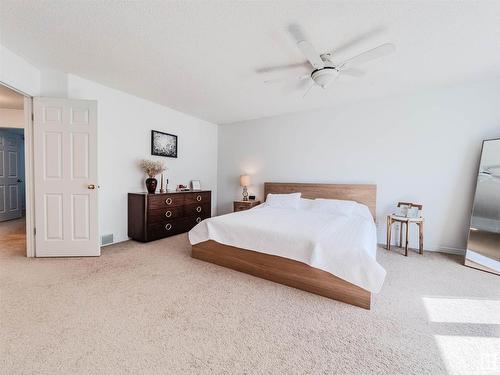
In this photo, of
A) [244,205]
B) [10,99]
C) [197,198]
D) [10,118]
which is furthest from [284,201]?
[10,118]

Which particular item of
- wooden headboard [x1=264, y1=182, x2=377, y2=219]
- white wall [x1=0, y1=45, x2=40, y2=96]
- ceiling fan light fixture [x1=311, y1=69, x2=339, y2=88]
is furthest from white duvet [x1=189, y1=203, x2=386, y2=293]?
white wall [x1=0, y1=45, x2=40, y2=96]

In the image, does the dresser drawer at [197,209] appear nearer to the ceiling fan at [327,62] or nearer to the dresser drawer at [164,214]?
the dresser drawer at [164,214]

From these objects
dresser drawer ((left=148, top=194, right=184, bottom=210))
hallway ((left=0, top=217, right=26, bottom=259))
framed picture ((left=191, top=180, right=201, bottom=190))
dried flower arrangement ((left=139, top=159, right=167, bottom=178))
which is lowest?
hallway ((left=0, top=217, right=26, bottom=259))

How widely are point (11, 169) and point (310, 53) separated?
7.25 metres

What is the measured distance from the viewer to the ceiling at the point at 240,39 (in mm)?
1795

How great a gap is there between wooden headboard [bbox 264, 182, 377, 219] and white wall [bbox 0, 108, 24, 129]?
5.50m

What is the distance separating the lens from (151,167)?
3.85 meters

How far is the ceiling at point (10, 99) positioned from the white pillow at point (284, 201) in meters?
4.56

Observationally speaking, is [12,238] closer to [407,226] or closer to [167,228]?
[167,228]

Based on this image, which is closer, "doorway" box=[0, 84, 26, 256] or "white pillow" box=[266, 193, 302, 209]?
"white pillow" box=[266, 193, 302, 209]

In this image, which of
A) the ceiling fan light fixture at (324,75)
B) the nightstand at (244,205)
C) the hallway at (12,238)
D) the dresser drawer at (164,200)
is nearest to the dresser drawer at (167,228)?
the dresser drawer at (164,200)

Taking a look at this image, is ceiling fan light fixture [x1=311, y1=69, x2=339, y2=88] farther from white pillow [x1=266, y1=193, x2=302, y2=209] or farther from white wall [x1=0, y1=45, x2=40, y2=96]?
white wall [x1=0, y1=45, x2=40, y2=96]

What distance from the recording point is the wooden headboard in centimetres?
382

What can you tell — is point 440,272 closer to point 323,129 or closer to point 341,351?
point 341,351
